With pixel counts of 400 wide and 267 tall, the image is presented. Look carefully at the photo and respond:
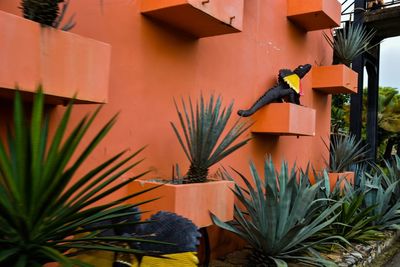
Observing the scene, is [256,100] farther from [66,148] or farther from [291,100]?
[66,148]

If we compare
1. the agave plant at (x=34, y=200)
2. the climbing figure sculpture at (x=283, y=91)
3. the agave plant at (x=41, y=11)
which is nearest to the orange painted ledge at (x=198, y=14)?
the agave plant at (x=41, y=11)

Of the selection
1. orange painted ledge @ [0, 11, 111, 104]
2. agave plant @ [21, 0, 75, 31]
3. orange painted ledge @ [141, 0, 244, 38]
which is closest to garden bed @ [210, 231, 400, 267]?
orange painted ledge @ [141, 0, 244, 38]

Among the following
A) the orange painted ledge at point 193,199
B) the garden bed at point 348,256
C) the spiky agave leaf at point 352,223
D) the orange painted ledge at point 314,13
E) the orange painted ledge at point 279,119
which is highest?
the orange painted ledge at point 314,13

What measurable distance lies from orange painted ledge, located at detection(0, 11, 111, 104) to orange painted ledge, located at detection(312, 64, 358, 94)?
490 cm

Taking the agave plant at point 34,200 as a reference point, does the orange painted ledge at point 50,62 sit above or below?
above

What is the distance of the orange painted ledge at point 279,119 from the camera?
5164 millimetres

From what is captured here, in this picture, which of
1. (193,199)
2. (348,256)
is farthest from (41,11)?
(348,256)

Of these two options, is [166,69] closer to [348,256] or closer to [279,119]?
[279,119]

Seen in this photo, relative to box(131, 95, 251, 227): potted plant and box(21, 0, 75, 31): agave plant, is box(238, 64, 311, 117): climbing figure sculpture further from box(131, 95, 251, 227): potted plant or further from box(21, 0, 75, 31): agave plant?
box(21, 0, 75, 31): agave plant

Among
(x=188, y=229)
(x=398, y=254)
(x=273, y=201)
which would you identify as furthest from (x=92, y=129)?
(x=398, y=254)

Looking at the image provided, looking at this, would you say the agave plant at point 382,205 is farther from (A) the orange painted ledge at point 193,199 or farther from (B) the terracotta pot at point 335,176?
(A) the orange painted ledge at point 193,199

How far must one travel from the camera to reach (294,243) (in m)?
3.93

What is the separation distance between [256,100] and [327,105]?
9.16 feet

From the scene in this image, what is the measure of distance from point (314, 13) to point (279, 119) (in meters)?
1.87
